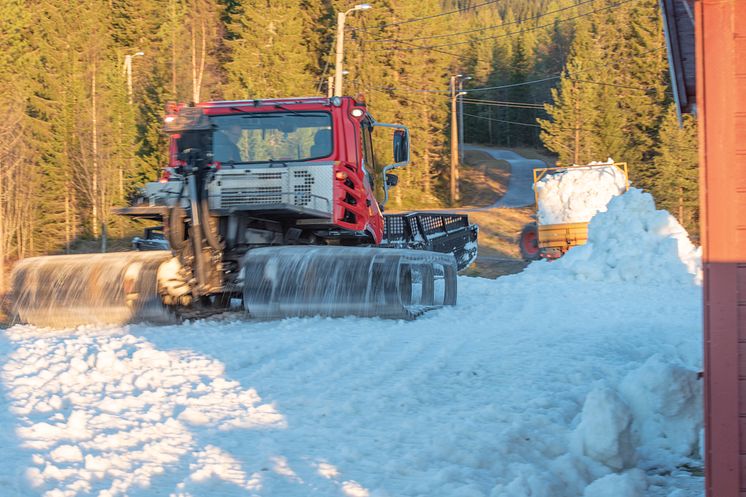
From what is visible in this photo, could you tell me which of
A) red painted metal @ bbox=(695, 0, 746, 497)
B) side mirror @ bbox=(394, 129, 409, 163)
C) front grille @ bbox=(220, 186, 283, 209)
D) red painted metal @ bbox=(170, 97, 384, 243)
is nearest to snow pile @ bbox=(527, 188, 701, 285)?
side mirror @ bbox=(394, 129, 409, 163)

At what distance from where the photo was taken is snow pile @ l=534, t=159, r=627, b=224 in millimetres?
27016

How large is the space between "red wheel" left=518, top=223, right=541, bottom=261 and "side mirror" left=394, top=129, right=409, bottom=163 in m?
17.3

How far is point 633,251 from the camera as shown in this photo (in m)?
15.7

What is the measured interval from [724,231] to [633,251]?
1242 centimetres

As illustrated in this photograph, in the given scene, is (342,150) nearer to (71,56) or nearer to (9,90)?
(9,90)

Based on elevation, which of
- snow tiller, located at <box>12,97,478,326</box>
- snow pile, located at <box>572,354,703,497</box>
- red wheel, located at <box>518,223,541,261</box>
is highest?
snow tiller, located at <box>12,97,478,326</box>

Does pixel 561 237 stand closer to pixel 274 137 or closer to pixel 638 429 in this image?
pixel 274 137

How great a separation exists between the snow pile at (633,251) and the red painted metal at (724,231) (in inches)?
464

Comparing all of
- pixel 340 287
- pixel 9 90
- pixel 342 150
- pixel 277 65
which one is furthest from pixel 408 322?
pixel 277 65

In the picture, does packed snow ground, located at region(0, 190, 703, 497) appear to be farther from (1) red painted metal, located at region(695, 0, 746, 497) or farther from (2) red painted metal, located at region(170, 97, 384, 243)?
(2) red painted metal, located at region(170, 97, 384, 243)

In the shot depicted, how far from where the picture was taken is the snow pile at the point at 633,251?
15289mm

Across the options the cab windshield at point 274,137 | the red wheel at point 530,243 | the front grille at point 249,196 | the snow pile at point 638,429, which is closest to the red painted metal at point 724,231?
the snow pile at point 638,429

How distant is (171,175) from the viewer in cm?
1075

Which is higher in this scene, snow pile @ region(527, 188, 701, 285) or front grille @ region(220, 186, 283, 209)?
front grille @ region(220, 186, 283, 209)
